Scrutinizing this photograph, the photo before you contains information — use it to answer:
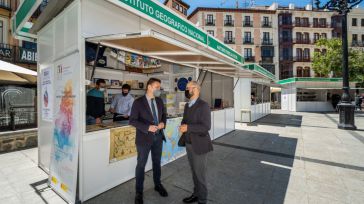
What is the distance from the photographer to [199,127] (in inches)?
104

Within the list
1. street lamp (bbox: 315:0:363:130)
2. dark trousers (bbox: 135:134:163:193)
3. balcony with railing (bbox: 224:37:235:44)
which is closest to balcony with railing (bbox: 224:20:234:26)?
balcony with railing (bbox: 224:37:235:44)

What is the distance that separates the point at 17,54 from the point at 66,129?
1155 centimetres

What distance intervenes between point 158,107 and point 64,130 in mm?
1534

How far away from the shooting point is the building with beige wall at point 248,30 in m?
33.8

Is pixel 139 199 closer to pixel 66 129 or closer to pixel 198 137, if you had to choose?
pixel 198 137

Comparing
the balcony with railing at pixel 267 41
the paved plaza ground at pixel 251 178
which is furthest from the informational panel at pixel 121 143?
the balcony with railing at pixel 267 41

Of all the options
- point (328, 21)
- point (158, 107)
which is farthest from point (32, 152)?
point (328, 21)

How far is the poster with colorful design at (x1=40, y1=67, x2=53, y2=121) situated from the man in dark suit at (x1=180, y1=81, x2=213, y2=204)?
2843 mm

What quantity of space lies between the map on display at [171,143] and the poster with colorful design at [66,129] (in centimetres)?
203

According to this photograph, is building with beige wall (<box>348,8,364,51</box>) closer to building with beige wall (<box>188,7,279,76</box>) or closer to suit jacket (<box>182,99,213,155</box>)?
building with beige wall (<box>188,7,279,76</box>)

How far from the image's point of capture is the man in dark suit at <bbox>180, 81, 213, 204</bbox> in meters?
2.67

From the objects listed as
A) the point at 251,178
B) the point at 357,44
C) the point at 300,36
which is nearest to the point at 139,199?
the point at 251,178

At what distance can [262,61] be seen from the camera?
34688 mm

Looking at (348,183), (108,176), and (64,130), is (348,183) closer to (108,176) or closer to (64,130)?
(108,176)
